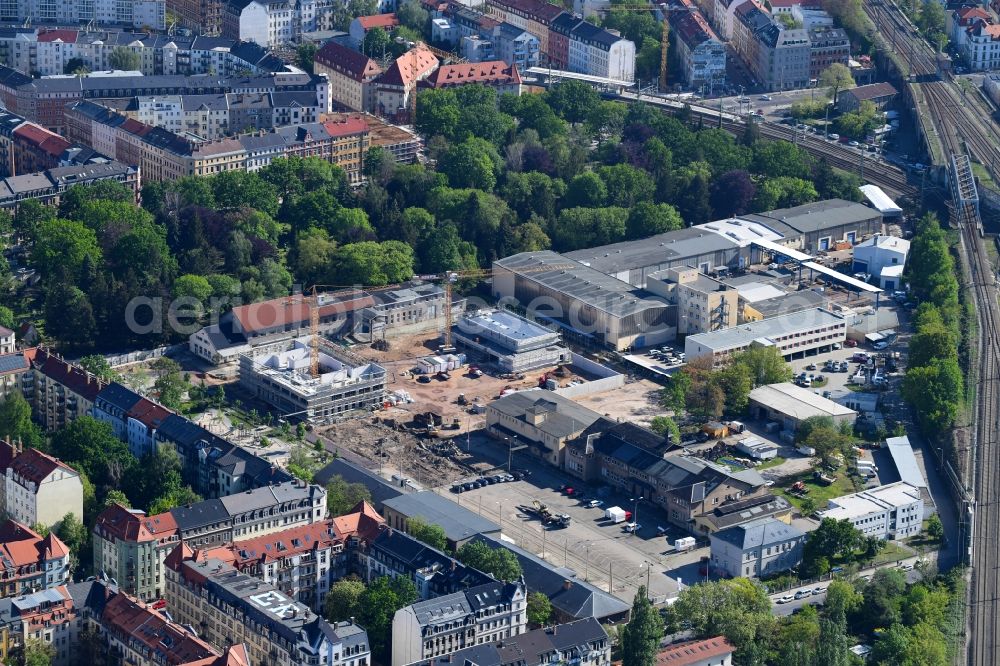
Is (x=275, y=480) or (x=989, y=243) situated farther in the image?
(x=989, y=243)

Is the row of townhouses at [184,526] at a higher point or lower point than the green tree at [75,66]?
lower

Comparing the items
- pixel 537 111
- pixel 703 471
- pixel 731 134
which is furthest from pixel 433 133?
pixel 703 471

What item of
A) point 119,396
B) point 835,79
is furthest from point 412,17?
point 119,396

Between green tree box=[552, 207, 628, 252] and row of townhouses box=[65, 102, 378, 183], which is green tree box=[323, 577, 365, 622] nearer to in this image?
green tree box=[552, 207, 628, 252]

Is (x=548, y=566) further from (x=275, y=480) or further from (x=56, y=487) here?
(x=56, y=487)

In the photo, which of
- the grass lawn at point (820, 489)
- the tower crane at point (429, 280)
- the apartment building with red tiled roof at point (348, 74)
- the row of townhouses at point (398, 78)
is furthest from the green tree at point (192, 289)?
the apartment building with red tiled roof at point (348, 74)

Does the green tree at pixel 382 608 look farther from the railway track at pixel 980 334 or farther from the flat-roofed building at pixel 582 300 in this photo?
the flat-roofed building at pixel 582 300

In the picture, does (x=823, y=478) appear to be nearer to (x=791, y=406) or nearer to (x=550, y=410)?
(x=791, y=406)
